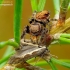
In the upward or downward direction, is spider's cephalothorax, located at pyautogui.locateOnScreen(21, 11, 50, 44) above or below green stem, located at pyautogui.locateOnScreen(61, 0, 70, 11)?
below

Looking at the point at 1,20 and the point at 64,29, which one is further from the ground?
the point at 64,29

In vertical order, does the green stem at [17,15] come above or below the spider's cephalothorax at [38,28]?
above

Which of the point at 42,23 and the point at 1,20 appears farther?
the point at 1,20

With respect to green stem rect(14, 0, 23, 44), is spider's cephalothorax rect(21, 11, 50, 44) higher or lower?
lower

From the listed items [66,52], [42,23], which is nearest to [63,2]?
[42,23]

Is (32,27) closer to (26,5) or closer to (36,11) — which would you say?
(36,11)

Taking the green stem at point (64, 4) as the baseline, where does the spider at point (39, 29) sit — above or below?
below

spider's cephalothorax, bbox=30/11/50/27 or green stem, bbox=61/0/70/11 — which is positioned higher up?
green stem, bbox=61/0/70/11

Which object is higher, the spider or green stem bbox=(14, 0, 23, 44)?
green stem bbox=(14, 0, 23, 44)

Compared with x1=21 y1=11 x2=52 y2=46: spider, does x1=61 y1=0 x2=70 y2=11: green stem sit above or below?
above

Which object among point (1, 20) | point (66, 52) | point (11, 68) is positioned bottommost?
point (66, 52)
